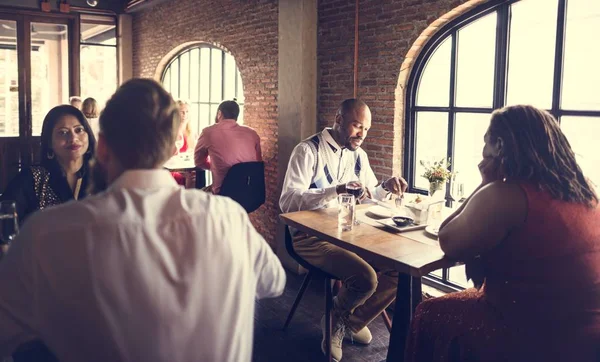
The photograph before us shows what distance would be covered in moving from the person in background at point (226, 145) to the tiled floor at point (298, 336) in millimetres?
1352

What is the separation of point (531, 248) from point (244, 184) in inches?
124

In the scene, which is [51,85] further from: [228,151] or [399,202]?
[399,202]

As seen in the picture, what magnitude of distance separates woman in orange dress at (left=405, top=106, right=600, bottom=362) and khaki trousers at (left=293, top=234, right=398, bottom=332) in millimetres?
916

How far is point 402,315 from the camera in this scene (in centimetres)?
258

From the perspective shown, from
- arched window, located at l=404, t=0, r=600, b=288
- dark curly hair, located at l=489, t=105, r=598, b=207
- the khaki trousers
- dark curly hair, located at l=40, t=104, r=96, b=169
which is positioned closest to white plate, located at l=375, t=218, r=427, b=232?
the khaki trousers

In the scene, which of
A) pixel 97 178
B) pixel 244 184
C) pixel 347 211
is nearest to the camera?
pixel 97 178

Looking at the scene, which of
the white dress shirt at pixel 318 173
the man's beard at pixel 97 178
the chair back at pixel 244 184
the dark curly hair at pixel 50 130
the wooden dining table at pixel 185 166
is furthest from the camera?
the wooden dining table at pixel 185 166

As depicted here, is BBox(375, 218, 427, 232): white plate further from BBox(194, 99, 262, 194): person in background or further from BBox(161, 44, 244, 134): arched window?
BBox(161, 44, 244, 134): arched window

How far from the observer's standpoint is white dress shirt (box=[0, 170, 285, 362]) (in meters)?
1.07

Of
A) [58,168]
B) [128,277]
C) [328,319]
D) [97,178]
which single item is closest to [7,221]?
[97,178]

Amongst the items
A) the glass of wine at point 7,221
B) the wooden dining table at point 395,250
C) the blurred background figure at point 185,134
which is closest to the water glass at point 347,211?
the wooden dining table at point 395,250

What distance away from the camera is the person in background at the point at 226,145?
4941 mm

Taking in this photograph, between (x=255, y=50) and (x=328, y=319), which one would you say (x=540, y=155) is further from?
(x=255, y=50)

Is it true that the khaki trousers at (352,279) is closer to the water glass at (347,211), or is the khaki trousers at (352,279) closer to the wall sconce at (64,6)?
the water glass at (347,211)
